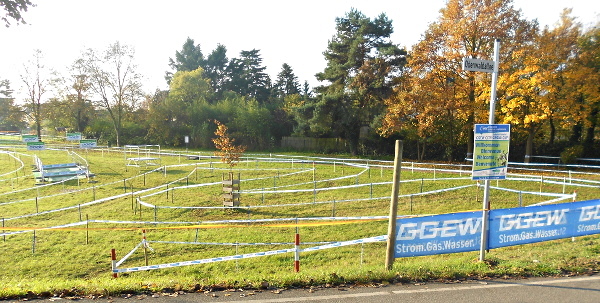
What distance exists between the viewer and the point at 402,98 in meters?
30.6

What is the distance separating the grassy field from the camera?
6.99 metres

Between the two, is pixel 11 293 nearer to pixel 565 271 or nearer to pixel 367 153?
pixel 565 271

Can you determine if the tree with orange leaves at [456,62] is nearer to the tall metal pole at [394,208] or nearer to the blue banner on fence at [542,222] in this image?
the blue banner on fence at [542,222]

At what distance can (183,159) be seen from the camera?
3778cm

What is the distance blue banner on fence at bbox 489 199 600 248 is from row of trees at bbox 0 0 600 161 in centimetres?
1785

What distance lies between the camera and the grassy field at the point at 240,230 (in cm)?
699

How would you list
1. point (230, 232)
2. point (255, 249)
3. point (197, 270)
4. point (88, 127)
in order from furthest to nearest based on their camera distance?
point (88, 127) → point (230, 232) → point (255, 249) → point (197, 270)

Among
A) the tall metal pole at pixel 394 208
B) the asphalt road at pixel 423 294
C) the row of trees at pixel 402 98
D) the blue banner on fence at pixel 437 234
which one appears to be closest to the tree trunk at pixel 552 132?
the row of trees at pixel 402 98

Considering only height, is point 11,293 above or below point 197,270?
above

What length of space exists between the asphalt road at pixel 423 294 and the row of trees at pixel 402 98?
2177 cm

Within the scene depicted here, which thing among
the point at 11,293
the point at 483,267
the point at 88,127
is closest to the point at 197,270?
the point at 11,293

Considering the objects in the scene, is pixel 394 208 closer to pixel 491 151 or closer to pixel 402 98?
pixel 491 151

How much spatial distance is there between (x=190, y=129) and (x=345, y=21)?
2701 centimetres

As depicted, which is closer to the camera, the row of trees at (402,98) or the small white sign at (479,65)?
the small white sign at (479,65)
